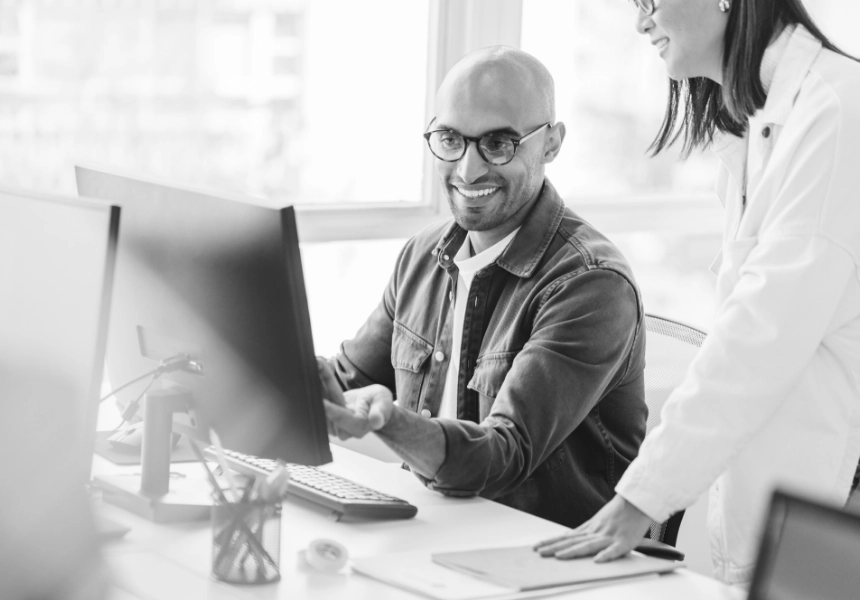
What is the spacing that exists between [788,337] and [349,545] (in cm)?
65

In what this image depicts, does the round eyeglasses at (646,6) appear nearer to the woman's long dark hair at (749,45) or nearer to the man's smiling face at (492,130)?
the woman's long dark hair at (749,45)

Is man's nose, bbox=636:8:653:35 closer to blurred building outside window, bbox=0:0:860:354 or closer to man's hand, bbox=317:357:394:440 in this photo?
man's hand, bbox=317:357:394:440

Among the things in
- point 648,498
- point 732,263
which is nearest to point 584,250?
point 732,263

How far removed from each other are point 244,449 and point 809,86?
0.92 m

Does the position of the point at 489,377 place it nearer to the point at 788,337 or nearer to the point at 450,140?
the point at 450,140

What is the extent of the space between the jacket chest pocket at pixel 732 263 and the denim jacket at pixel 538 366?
28cm

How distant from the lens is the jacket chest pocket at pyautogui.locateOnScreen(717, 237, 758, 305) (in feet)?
5.21

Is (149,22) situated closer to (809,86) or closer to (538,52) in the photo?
(538,52)

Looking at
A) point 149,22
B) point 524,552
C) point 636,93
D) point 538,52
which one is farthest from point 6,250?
point 636,93

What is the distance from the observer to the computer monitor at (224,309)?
1.31 metres

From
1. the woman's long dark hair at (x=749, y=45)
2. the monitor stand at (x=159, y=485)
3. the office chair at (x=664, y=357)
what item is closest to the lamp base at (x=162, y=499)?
the monitor stand at (x=159, y=485)

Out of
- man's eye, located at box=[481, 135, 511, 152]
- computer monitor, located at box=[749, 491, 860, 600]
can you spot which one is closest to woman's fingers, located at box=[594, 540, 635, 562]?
computer monitor, located at box=[749, 491, 860, 600]

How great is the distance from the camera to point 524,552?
146 centimetres

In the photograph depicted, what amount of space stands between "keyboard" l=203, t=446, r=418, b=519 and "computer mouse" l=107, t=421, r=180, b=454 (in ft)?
0.57
